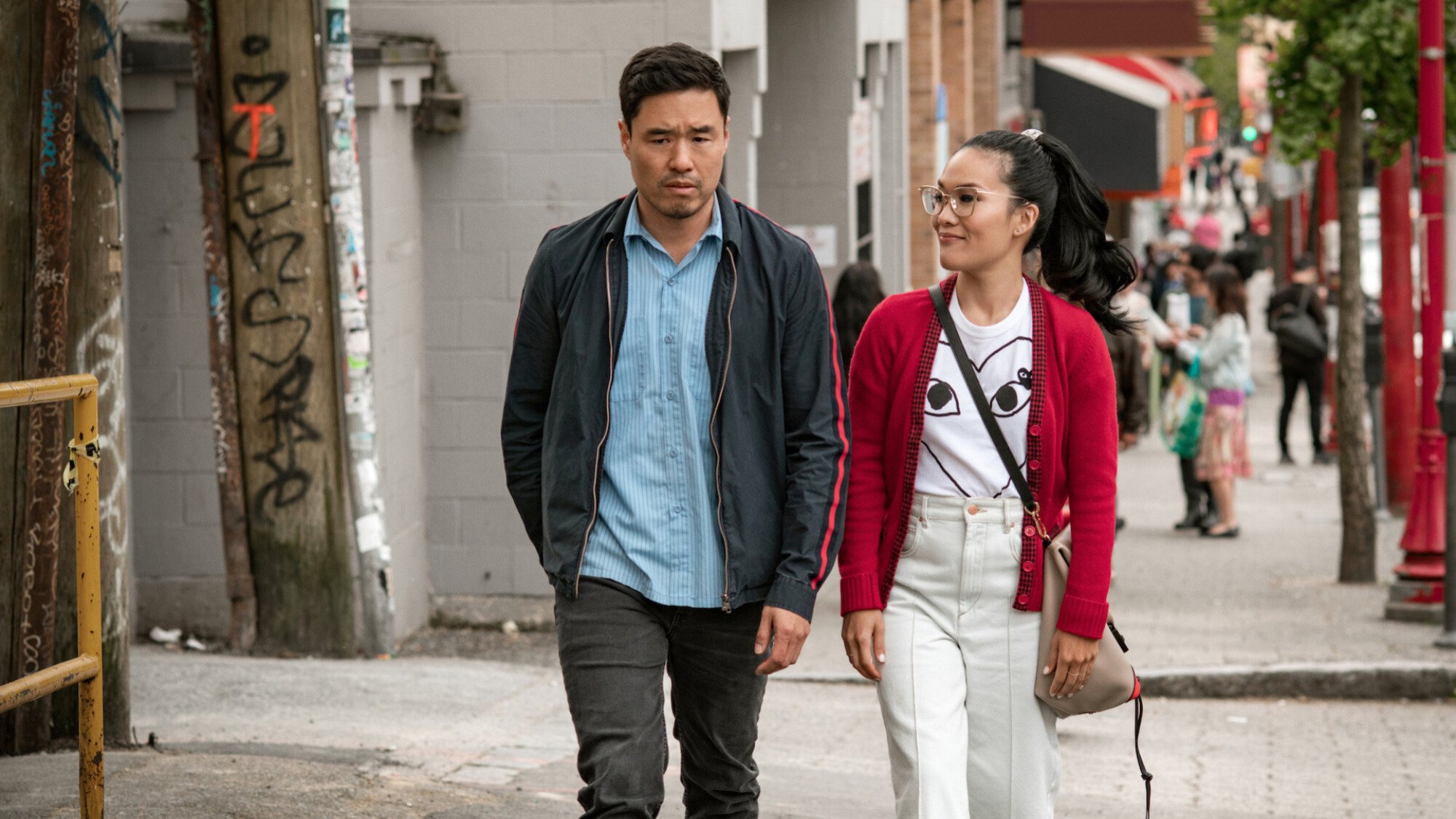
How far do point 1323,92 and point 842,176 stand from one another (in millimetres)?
3095

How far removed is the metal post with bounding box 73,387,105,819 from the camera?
13.9 ft

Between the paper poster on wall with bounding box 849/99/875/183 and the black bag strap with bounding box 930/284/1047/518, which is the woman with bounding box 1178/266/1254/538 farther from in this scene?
the black bag strap with bounding box 930/284/1047/518

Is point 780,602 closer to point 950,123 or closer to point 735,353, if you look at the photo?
point 735,353

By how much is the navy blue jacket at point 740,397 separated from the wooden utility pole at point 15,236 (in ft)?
6.82

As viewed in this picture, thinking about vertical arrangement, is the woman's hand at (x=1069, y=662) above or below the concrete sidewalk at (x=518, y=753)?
above

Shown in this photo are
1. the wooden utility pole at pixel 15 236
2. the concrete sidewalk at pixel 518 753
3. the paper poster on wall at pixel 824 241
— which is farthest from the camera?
the paper poster on wall at pixel 824 241

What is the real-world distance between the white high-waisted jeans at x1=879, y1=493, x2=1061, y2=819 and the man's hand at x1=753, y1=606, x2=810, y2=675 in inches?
8.4

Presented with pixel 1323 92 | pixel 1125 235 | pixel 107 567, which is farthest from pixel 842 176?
pixel 1125 235

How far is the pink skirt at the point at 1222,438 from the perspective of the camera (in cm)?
1315

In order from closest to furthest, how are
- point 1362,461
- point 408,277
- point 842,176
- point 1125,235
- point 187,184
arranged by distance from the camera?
1. point 187,184
2. point 408,277
3. point 1362,461
4. point 842,176
5. point 1125,235

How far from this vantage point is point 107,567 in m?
5.62

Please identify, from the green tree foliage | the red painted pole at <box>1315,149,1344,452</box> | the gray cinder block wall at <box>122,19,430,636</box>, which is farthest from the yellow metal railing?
the red painted pole at <box>1315,149,1344,452</box>

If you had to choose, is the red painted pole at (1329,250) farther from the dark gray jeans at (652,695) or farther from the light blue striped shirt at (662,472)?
the light blue striped shirt at (662,472)

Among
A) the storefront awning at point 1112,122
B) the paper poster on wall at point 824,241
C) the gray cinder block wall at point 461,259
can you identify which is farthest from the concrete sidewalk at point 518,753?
the storefront awning at point 1112,122
